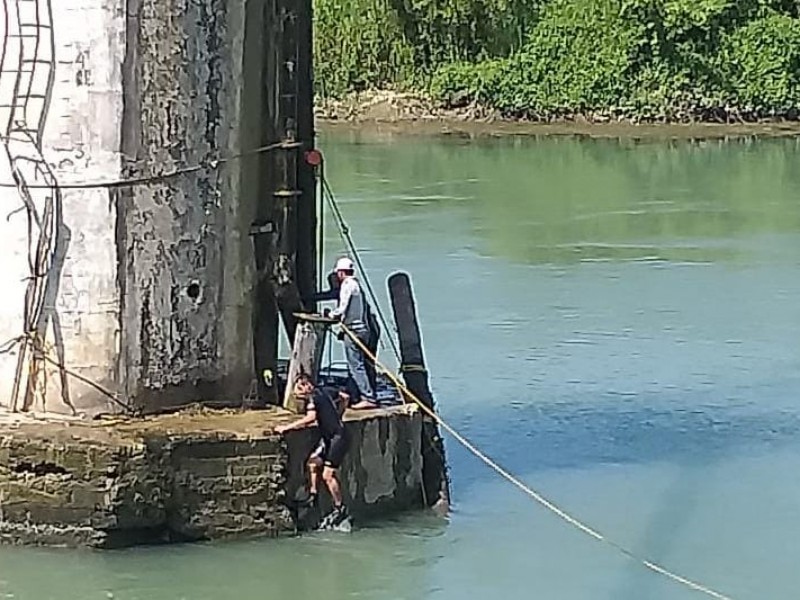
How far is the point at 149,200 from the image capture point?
14.1 m

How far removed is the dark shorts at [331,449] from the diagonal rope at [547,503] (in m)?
1.03

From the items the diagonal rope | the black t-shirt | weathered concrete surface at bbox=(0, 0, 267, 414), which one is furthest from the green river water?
weathered concrete surface at bbox=(0, 0, 267, 414)

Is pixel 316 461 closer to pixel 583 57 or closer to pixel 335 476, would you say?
pixel 335 476

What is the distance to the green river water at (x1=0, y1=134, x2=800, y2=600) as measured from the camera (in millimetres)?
13664

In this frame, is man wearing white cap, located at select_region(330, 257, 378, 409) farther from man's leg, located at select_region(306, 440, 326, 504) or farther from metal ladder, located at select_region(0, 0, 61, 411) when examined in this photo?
metal ladder, located at select_region(0, 0, 61, 411)

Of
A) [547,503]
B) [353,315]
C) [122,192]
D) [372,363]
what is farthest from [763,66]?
[122,192]

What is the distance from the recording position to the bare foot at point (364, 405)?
579 inches

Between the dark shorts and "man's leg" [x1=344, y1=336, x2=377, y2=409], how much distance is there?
0.87 m

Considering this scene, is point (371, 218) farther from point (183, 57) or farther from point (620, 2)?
point (620, 2)

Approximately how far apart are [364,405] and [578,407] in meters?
4.79

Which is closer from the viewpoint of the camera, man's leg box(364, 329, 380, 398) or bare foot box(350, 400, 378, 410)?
bare foot box(350, 400, 378, 410)

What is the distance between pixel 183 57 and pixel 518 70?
46849 mm

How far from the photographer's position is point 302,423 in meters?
14.0

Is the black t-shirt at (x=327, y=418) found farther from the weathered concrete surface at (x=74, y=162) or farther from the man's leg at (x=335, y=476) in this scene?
the weathered concrete surface at (x=74, y=162)
